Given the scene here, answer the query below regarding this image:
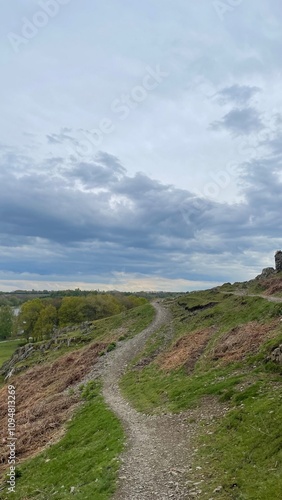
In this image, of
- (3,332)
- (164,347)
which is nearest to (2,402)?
(164,347)

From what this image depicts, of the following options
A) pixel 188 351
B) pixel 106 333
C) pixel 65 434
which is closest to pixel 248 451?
pixel 65 434

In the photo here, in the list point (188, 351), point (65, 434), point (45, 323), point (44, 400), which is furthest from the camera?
point (45, 323)

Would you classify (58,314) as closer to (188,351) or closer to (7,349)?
(7,349)

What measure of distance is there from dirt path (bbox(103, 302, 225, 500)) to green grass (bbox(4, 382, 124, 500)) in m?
0.62

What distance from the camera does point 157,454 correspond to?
16438 mm

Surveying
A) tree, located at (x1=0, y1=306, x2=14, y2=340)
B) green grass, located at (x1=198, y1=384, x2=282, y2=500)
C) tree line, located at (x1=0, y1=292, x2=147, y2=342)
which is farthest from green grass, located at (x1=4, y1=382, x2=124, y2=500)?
tree, located at (x1=0, y1=306, x2=14, y2=340)

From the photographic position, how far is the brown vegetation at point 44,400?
26.4 metres

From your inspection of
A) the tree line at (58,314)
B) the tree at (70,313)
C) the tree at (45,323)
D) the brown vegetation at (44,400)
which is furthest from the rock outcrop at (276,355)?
the tree at (70,313)

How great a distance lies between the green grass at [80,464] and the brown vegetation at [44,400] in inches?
94.6

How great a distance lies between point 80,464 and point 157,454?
4421mm

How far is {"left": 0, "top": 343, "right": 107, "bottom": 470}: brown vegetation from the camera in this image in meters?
26.4

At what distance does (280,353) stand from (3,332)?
14197cm

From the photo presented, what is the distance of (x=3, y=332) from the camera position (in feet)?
479

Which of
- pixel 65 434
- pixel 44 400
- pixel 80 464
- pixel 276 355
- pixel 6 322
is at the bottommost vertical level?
pixel 6 322
